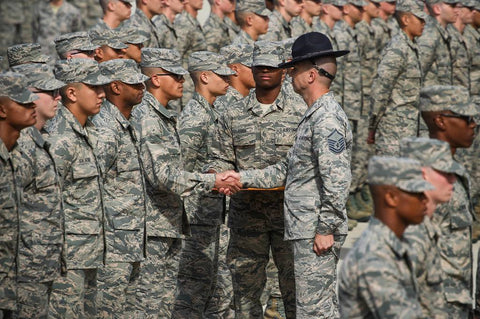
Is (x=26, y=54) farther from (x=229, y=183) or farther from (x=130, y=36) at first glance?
(x=229, y=183)

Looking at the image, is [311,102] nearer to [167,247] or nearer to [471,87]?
[167,247]

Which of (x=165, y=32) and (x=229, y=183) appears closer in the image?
(x=229, y=183)

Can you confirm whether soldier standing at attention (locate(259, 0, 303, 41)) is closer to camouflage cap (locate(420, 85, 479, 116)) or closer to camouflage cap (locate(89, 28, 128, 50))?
camouflage cap (locate(89, 28, 128, 50))

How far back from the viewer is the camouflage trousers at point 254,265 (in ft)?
23.1

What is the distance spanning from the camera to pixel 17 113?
572 cm

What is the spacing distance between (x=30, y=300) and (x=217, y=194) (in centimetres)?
180

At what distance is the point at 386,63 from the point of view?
430 inches

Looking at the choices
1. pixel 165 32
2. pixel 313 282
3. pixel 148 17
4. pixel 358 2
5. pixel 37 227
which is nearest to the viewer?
pixel 37 227

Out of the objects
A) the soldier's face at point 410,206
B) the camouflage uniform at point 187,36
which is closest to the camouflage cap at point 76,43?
the camouflage uniform at point 187,36

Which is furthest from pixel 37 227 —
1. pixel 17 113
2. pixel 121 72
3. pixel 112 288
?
pixel 121 72

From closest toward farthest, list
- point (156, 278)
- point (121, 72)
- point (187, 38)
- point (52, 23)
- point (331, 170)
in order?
point (331, 170) < point (121, 72) < point (156, 278) < point (187, 38) < point (52, 23)

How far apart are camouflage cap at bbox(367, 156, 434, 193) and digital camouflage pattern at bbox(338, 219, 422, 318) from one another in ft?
0.10

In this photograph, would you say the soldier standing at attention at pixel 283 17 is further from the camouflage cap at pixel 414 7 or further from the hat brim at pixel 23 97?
the hat brim at pixel 23 97

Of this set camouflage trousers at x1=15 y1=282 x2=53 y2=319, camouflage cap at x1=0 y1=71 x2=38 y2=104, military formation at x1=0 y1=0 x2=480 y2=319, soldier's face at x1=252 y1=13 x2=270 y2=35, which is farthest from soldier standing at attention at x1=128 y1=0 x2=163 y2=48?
camouflage trousers at x1=15 y1=282 x2=53 y2=319
